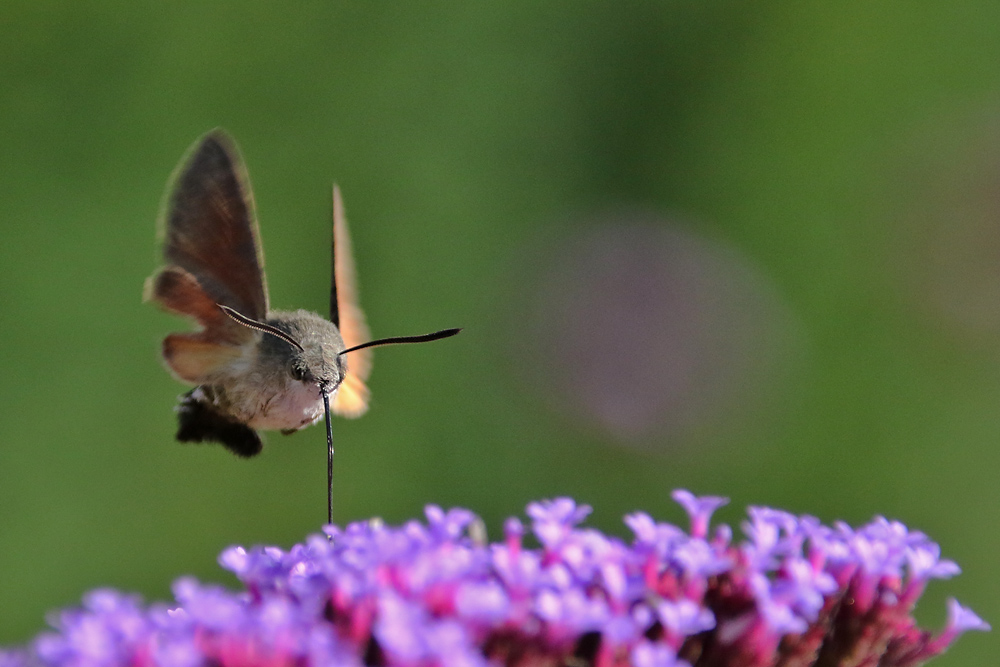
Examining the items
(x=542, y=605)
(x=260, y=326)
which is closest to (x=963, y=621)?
(x=542, y=605)

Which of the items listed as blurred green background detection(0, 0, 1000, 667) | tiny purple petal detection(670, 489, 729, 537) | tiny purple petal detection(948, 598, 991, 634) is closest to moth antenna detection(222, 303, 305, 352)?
tiny purple petal detection(670, 489, 729, 537)

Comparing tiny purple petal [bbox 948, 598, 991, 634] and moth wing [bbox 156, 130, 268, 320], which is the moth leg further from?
tiny purple petal [bbox 948, 598, 991, 634]

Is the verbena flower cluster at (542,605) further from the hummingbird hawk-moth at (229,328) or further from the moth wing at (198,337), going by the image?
the moth wing at (198,337)

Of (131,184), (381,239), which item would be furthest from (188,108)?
(381,239)

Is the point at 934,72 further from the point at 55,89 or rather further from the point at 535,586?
the point at 535,586

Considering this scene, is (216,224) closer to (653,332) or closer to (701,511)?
(701,511)

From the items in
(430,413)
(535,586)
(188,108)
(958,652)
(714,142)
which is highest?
(188,108)

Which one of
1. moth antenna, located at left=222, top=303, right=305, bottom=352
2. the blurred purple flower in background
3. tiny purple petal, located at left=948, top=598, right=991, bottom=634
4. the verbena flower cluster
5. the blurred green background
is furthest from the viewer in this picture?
the blurred purple flower in background
